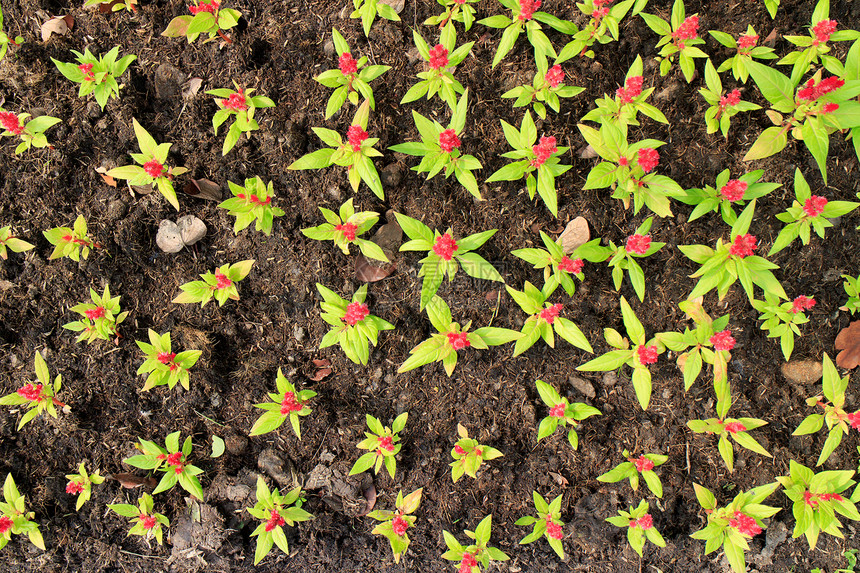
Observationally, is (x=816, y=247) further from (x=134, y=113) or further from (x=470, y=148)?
(x=134, y=113)

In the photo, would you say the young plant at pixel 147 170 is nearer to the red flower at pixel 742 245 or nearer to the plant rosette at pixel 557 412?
the plant rosette at pixel 557 412

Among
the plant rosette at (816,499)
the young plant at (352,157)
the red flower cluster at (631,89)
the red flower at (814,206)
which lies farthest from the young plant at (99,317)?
the plant rosette at (816,499)

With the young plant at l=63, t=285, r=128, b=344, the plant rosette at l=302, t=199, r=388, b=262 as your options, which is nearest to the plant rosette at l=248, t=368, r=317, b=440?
the plant rosette at l=302, t=199, r=388, b=262

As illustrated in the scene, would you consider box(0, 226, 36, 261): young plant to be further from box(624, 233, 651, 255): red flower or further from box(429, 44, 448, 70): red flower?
box(624, 233, 651, 255): red flower

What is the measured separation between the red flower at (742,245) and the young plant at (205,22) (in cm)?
298

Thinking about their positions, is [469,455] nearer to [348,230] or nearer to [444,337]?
[444,337]

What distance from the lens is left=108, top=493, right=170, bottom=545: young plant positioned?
2793 millimetres

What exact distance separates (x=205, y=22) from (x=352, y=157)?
1145mm

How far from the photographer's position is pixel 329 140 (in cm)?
260

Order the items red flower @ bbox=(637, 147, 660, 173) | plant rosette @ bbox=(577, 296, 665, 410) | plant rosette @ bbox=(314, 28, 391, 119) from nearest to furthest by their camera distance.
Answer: red flower @ bbox=(637, 147, 660, 173)
plant rosette @ bbox=(577, 296, 665, 410)
plant rosette @ bbox=(314, 28, 391, 119)

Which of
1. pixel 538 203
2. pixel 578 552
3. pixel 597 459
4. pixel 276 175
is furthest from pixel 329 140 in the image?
pixel 578 552

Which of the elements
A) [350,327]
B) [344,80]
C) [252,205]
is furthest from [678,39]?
[252,205]

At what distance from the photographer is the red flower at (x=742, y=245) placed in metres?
2.30

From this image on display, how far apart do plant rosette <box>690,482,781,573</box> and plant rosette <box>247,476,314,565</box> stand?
230cm
